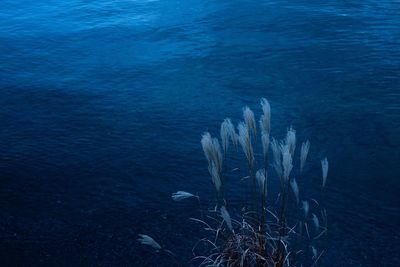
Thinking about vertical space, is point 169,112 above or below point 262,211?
below

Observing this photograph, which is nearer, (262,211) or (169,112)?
(262,211)

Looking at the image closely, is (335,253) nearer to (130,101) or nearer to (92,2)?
(130,101)

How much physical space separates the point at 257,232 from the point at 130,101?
6.34ft

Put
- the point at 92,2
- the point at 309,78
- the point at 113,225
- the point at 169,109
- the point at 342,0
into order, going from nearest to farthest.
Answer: the point at 113,225 → the point at 169,109 → the point at 309,78 → the point at 342,0 → the point at 92,2

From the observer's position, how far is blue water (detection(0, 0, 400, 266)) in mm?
2324

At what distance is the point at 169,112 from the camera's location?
3.34 metres

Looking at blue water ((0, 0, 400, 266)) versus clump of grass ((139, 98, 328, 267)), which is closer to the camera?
clump of grass ((139, 98, 328, 267))

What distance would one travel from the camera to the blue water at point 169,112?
2.32 metres

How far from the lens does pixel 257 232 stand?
187cm

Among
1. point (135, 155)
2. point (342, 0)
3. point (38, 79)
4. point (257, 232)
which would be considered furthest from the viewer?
point (342, 0)

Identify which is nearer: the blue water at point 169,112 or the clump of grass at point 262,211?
the clump of grass at point 262,211

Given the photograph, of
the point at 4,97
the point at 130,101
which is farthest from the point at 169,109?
the point at 4,97

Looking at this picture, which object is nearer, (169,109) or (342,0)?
(169,109)

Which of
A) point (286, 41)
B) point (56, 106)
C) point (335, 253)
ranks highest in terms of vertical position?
point (286, 41)
